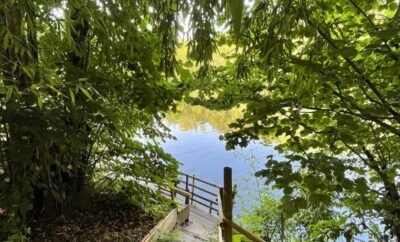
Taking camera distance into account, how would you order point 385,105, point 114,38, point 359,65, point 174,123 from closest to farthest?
point 385,105 < point 114,38 < point 359,65 < point 174,123

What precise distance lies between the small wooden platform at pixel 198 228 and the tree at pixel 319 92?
2194mm

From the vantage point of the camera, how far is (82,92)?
223cm

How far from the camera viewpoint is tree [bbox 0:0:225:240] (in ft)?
5.29

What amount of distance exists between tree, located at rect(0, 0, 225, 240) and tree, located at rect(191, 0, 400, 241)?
0.36m

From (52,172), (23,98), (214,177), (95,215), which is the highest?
(23,98)

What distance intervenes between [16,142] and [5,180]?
46 centimetres

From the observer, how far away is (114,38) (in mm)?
1966

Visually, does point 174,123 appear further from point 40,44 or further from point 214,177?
point 40,44

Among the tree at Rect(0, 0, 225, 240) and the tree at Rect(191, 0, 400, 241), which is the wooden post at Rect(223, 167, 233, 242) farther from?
the tree at Rect(0, 0, 225, 240)

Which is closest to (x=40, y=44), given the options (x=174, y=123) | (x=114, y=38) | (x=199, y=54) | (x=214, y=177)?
(x=114, y=38)

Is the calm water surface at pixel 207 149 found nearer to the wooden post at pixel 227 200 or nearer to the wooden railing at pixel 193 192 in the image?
the wooden railing at pixel 193 192

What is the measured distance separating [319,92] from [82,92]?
1698 millimetres

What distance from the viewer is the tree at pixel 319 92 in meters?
1.51

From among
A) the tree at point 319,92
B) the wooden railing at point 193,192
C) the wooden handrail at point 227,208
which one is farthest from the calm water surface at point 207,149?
the tree at point 319,92
